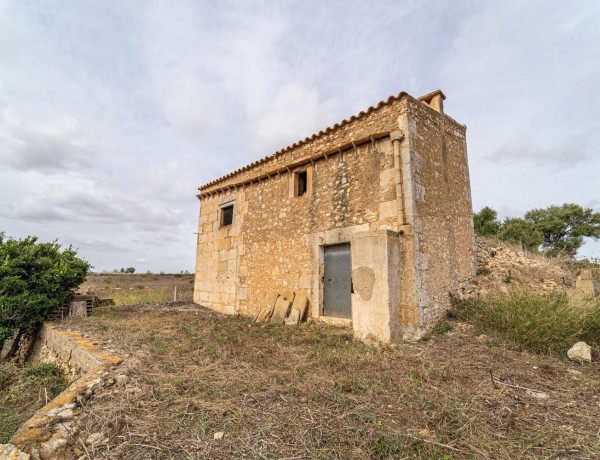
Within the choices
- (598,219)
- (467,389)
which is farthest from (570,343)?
(598,219)

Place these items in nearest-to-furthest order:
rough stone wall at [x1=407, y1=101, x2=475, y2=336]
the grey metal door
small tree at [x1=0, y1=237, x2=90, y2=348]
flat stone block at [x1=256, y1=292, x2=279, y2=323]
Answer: rough stone wall at [x1=407, y1=101, x2=475, y2=336] < the grey metal door < small tree at [x1=0, y1=237, x2=90, y2=348] < flat stone block at [x1=256, y1=292, x2=279, y2=323]

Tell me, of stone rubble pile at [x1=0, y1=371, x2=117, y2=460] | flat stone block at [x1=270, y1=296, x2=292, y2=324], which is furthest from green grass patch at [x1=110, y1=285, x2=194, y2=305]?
stone rubble pile at [x1=0, y1=371, x2=117, y2=460]

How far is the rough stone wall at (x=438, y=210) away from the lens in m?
5.75

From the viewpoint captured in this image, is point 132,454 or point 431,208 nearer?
point 132,454

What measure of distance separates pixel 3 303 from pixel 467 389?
9214 mm

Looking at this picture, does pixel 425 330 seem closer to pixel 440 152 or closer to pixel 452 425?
pixel 452 425

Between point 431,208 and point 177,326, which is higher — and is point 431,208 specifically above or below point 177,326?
above

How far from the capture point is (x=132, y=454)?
7.72 ft

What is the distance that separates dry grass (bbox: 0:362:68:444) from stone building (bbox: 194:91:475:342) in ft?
14.7

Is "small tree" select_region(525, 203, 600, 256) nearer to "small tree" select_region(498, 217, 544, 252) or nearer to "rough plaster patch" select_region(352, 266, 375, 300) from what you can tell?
"small tree" select_region(498, 217, 544, 252)

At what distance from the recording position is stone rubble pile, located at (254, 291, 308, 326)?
7055 mm

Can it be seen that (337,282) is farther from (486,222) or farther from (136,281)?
(136,281)

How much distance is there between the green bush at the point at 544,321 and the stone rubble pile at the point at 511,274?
114 centimetres

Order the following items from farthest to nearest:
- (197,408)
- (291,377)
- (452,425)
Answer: (291,377) < (197,408) < (452,425)
